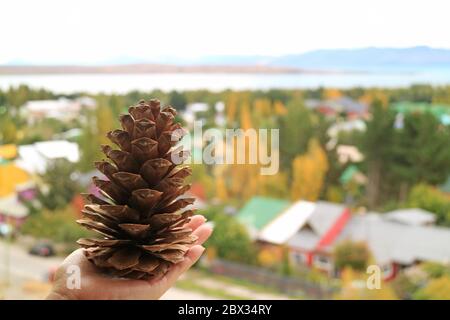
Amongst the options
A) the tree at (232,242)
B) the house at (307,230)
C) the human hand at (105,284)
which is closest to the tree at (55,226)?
the tree at (232,242)

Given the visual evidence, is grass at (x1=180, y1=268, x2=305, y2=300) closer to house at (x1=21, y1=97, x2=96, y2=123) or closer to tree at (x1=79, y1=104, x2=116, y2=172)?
tree at (x1=79, y1=104, x2=116, y2=172)

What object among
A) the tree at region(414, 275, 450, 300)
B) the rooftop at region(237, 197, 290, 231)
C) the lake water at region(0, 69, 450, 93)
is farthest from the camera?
the rooftop at region(237, 197, 290, 231)

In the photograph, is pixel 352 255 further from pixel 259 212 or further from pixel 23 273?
pixel 23 273

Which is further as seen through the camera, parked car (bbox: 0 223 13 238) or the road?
parked car (bbox: 0 223 13 238)

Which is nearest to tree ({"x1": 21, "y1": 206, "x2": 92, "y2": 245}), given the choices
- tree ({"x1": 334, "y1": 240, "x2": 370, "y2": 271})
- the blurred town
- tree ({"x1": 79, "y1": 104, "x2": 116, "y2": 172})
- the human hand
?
the blurred town

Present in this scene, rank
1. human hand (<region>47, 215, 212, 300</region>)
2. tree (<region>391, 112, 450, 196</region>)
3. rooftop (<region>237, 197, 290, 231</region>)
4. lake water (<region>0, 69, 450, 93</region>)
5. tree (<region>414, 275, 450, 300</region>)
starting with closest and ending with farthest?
human hand (<region>47, 215, 212, 300</region>) < tree (<region>414, 275, 450, 300</region>) < lake water (<region>0, 69, 450, 93</region>) < tree (<region>391, 112, 450, 196</region>) < rooftop (<region>237, 197, 290, 231</region>)

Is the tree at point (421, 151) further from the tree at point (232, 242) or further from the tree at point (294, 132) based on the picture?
the tree at point (232, 242)

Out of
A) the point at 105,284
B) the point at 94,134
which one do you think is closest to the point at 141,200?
the point at 105,284
